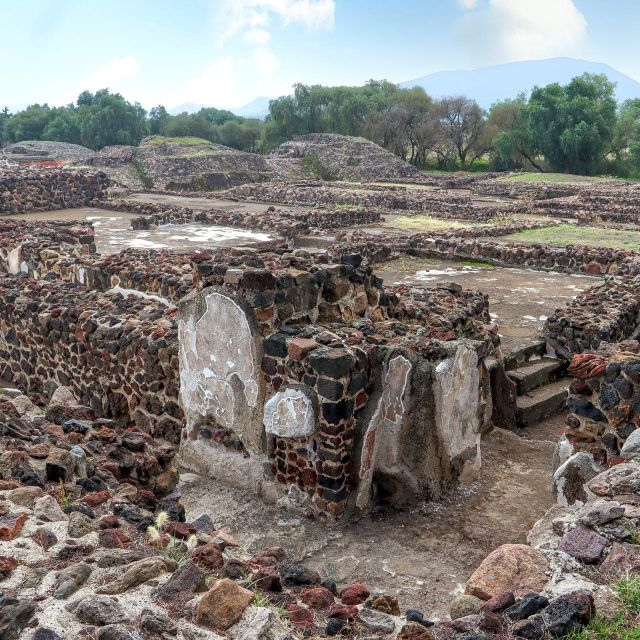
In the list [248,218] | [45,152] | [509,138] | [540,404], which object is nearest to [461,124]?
[509,138]

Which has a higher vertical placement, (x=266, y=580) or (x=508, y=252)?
(x=508, y=252)

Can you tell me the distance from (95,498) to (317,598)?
1.36m

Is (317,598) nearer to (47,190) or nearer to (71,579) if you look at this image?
(71,579)

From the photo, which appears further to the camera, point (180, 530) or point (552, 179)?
point (552, 179)

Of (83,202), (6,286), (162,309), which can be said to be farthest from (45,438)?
(83,202)

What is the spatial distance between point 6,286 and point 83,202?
45.3 feet

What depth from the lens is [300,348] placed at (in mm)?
5070

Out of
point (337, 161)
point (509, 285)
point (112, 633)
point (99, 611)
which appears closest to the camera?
point (112, 633)

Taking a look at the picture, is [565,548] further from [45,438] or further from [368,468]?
[45,438]

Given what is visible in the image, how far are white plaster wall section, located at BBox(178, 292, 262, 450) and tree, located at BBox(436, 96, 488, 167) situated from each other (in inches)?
1986

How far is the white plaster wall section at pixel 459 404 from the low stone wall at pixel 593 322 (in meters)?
3.51

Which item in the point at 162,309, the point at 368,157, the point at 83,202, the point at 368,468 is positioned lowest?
the point at 368,468

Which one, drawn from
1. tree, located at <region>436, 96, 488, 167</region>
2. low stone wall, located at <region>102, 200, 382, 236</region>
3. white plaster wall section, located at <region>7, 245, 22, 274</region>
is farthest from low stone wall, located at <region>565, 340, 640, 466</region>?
tree, located at <region>436, 96, 488, 167</region>

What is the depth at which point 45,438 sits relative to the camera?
14.9 feet
